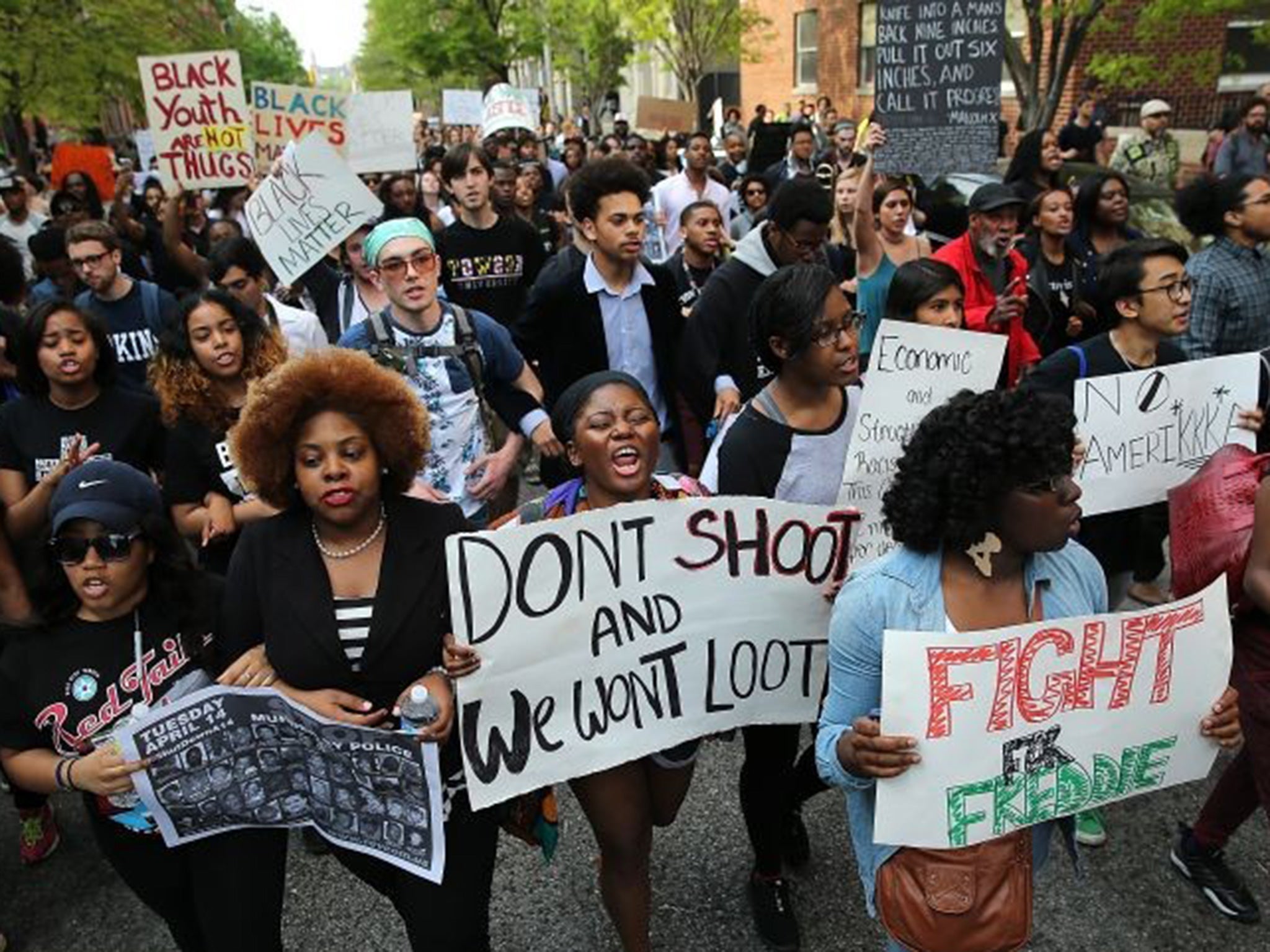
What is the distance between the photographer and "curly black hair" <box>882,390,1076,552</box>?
2.00 m

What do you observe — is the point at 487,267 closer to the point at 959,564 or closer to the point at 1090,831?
the point at 1090,831

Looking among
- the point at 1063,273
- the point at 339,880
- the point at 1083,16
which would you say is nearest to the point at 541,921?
the point at 339,880

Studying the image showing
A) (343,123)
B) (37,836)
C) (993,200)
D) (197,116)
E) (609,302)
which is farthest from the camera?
(343,123)

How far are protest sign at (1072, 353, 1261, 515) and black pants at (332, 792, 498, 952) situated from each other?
2279 mm

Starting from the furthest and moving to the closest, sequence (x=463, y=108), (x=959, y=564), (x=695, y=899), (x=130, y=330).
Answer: (x=463, y=108) → (x=130, y=330) → (x=695, y=899) → (x=959, y=564)

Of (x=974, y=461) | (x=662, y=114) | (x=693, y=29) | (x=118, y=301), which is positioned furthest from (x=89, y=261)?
(x=693, y=29)

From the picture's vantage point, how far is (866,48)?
23.9 m

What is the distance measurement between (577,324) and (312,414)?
2.19 metres

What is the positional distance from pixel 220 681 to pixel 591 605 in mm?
883

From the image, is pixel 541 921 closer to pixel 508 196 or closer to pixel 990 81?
pixel 990 81

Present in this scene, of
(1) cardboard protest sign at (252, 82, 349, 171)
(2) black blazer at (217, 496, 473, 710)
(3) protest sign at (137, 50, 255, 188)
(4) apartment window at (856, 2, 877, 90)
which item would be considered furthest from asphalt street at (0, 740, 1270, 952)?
(4) apartment window at (856, 2, 877, 90)

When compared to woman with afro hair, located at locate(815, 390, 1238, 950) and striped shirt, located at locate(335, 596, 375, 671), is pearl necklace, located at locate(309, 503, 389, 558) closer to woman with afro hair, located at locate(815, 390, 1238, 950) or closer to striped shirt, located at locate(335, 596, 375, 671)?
striped shirt, located at locate(335, 596, 375, 671)

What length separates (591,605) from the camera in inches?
103

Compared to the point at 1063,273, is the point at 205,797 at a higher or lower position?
lower
